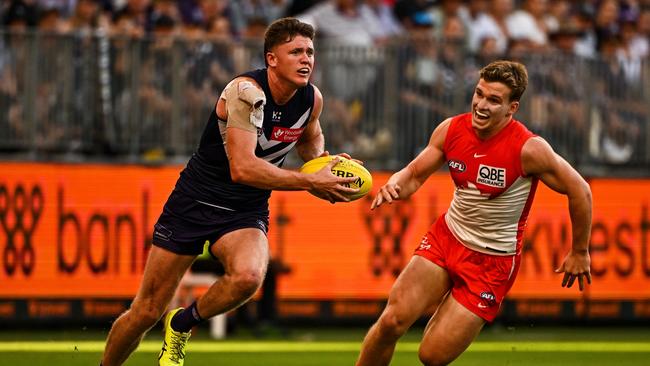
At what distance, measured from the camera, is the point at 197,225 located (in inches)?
390

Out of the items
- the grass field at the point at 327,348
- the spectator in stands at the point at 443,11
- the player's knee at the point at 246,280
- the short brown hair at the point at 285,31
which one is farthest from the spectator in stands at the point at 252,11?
the player's knee at the point at 246,280

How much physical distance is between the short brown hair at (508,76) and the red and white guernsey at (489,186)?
30 centimetres

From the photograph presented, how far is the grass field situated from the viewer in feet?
44.0

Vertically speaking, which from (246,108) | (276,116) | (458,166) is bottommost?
(458,166)

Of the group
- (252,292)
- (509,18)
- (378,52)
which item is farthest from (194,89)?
(252,292)

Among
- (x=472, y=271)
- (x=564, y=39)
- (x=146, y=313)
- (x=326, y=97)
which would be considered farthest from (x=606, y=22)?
(x=146, y=313)

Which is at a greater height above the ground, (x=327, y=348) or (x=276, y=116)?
(x=276, y=116)

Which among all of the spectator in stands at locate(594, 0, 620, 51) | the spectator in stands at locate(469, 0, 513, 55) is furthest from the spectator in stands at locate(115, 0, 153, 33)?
the spectator in stands at locate(594, 0, 620, 51)

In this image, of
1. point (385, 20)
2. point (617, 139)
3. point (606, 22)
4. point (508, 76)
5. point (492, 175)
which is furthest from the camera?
point (606, 22)

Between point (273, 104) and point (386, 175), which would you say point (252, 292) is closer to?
point (273, 104)

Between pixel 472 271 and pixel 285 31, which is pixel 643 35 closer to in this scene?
pixel 472 271

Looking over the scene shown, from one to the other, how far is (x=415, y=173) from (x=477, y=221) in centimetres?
58

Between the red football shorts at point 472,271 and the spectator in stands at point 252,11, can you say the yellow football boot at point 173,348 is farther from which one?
the spectator in stands at point 252,11

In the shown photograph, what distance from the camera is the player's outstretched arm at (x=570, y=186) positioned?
31.3ft
